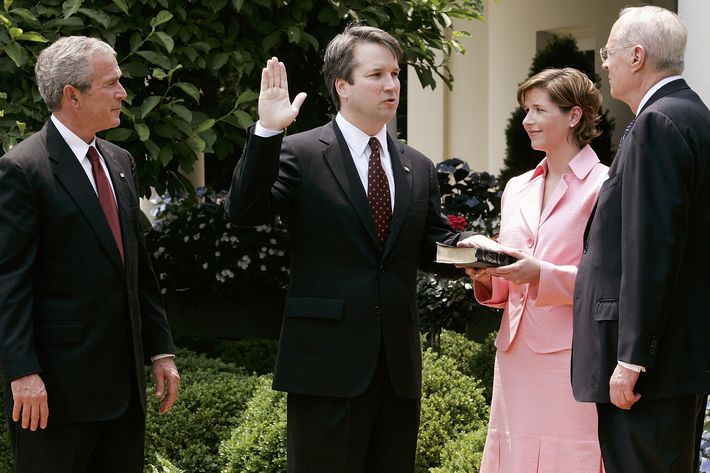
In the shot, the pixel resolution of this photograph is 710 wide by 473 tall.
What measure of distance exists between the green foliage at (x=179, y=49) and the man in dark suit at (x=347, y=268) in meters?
1.94

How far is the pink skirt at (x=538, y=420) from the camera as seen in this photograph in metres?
3.96

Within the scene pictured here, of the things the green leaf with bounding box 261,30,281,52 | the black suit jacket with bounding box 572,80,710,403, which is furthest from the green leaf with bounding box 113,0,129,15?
the black suit jacket with bounding box 572,80,710,403

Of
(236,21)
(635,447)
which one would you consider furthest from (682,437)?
(236,21)

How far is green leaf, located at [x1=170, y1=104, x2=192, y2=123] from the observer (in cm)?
568

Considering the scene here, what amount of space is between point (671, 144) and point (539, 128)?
3.23ft

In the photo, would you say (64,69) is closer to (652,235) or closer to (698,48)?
(652,235)

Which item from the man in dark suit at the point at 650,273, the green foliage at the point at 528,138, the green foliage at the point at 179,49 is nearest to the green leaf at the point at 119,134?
the green foliage at the point at 179,49

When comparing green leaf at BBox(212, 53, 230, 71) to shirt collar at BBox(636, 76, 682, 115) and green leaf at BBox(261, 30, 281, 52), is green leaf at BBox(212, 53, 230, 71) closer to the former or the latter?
green leaf at BBox(261, 30, 281, 52)

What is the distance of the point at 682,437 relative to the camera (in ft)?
10.9

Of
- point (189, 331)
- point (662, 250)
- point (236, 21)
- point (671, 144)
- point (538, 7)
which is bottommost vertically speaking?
point (189, 331)

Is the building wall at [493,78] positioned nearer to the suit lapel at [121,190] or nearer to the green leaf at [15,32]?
the green leaf at [15,32]

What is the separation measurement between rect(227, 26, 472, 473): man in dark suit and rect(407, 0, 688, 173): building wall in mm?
6878

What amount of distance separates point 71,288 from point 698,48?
368cm

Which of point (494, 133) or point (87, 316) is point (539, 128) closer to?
point (87, 316)
